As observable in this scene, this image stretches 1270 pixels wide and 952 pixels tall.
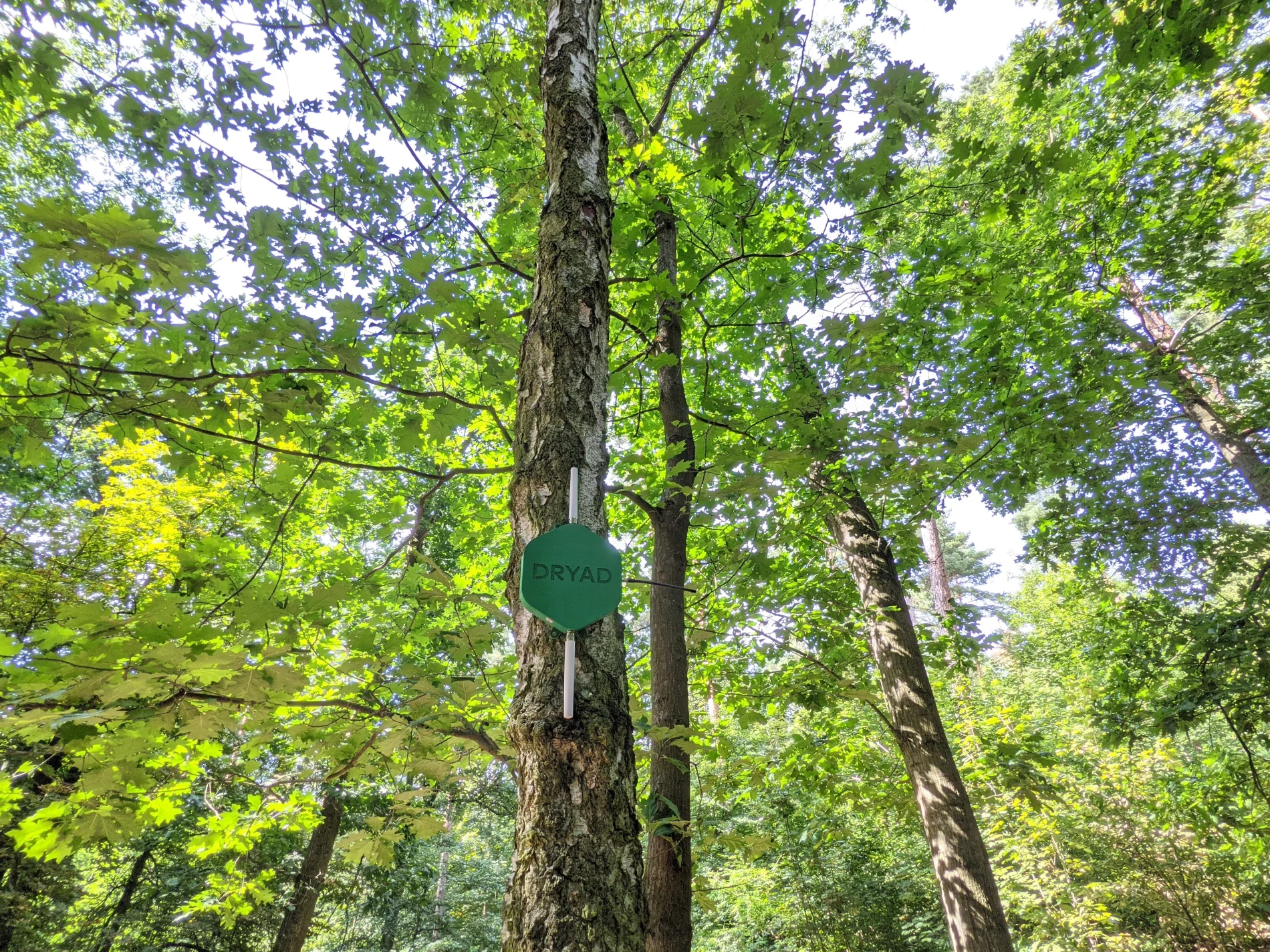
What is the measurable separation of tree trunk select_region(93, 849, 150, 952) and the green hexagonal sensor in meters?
7.92

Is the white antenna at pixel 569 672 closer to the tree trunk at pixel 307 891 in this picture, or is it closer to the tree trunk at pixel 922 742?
the tree trunk at pixel 922 742

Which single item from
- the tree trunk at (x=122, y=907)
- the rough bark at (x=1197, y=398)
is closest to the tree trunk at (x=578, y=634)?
the rough bark at (x=1197, y=398)

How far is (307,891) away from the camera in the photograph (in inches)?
254

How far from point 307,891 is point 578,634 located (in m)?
7.98

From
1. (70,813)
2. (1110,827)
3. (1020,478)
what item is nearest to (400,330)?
(70,813)

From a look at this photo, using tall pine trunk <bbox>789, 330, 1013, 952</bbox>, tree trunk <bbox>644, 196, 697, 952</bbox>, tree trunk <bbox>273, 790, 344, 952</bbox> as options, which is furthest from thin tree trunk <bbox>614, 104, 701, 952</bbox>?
tree trunk <bbox>273, 790, 344, 952</bbox>

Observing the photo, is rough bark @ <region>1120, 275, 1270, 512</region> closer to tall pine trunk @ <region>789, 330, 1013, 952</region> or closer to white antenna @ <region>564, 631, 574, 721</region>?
tall pine trunk @ <region>789, 330, 1013, 952</region>

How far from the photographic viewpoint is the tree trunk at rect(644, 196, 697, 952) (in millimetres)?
2230

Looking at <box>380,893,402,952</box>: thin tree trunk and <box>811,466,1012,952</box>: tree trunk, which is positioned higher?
<box>811,466,1012,952</box>: tree trunk

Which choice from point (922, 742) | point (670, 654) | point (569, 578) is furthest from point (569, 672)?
point (922, 742)

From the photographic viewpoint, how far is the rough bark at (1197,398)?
3.58 m

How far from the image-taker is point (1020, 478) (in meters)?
3.64

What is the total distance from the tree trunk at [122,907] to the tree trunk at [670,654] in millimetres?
6739

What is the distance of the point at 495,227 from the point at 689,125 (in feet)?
4.14
